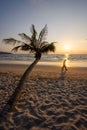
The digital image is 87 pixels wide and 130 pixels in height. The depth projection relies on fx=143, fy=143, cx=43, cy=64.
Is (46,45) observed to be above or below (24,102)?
above

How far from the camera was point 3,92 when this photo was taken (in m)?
8.64

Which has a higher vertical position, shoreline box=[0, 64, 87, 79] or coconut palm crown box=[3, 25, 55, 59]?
coconut palm crown box=[3, 25, 55, 59]

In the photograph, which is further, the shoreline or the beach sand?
the shoreline

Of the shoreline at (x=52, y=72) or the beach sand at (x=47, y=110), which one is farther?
the shoreline at (x=52, y=72)

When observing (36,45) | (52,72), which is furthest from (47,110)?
(52,72)

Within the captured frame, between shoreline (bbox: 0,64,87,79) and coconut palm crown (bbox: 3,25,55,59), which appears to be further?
shoreline (bbox: 0,64,87,79)

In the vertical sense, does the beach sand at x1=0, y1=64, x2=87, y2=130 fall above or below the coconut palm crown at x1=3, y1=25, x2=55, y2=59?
below

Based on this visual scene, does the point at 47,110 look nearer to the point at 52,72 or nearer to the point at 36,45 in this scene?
the point at 36,45

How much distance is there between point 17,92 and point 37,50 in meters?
3.25

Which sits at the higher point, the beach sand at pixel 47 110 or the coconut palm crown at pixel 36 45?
the coconut palm crown at pixel 36 45

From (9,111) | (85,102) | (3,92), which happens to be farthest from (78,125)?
(3,92)

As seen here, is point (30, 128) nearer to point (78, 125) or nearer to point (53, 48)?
point (78, 125)

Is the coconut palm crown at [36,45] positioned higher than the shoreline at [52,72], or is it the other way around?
the coconut palm crown at [36,45]

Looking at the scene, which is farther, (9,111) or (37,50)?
(37,50)
